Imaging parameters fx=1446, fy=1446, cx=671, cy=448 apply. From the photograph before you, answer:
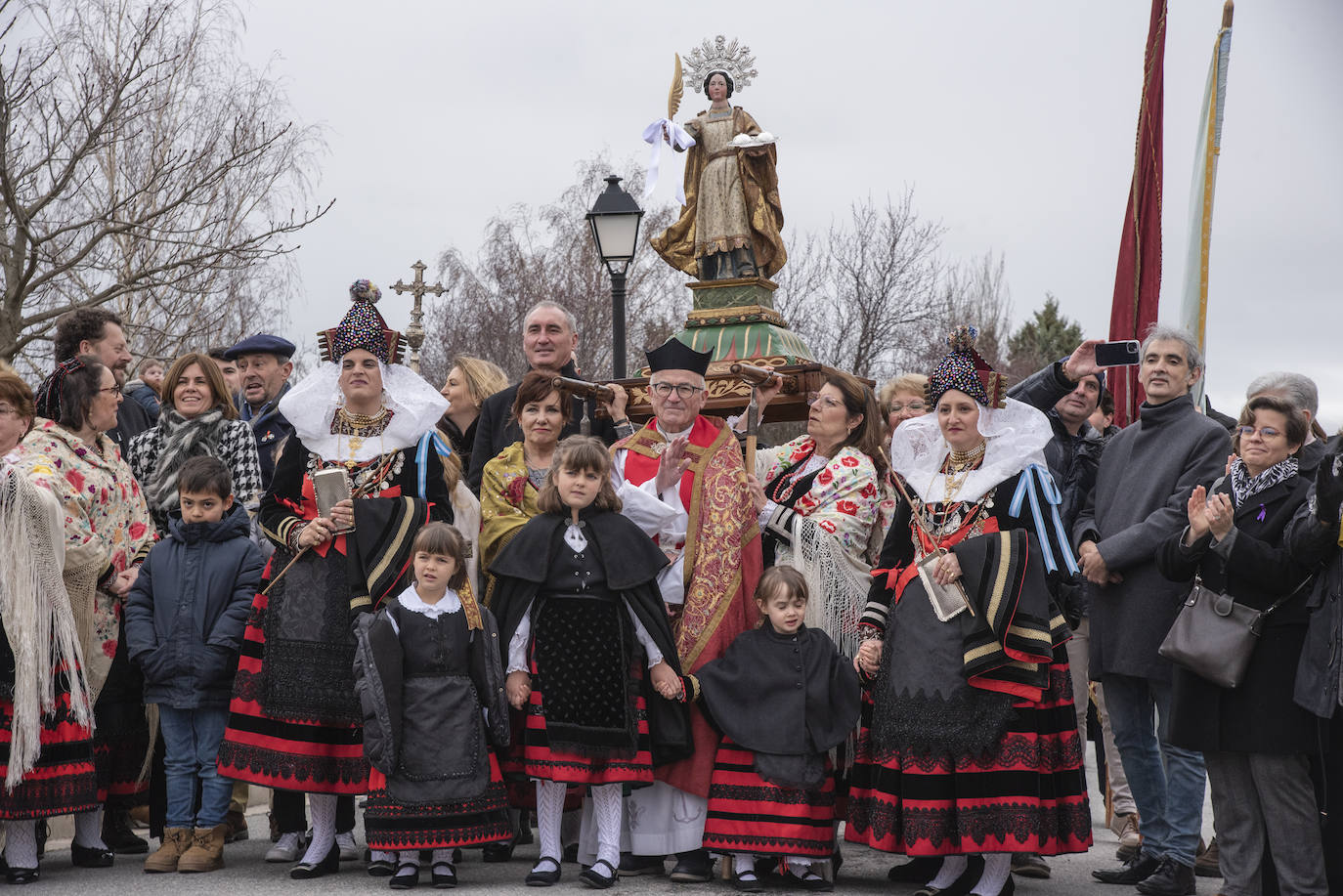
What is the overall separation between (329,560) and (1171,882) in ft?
11.7

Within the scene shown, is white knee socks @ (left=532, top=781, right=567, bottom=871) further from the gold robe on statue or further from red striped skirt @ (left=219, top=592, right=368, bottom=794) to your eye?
the gold robe on statue

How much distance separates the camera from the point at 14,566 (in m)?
5.64

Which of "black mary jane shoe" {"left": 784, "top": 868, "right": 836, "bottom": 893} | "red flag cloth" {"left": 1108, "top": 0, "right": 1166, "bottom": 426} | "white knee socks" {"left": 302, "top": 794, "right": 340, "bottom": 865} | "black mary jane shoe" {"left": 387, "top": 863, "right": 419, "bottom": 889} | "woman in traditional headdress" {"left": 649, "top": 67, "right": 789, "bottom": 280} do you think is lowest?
"black mary jane shoe" {"left": 784, "top": 868, "right": 836, "bottom": 893}

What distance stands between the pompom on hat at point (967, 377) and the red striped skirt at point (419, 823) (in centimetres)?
242

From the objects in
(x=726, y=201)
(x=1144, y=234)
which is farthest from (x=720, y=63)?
(x=1144, y=234)

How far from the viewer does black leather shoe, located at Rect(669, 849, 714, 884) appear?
562 centimetres

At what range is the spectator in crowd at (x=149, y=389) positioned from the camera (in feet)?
26.9

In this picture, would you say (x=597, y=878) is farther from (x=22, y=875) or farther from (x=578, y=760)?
(x=22, y=875)

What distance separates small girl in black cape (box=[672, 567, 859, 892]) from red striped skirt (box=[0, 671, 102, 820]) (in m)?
2.40

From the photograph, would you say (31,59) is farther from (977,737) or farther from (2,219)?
(977,737)

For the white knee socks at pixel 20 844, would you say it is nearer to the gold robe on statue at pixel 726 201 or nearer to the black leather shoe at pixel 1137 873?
the black leather shoe at pixel 1137 873

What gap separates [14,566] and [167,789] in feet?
3.71

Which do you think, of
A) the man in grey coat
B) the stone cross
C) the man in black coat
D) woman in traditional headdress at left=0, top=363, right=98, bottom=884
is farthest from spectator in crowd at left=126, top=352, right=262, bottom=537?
the stone cross

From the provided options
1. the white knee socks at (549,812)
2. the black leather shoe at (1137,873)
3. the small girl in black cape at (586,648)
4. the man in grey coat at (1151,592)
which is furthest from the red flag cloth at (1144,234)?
the white knee socks at (549,812)
